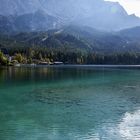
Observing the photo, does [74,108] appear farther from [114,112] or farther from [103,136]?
[103,136]

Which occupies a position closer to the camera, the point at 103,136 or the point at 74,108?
the point at 103,136

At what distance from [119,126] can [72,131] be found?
19.0ft

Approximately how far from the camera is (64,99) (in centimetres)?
6078

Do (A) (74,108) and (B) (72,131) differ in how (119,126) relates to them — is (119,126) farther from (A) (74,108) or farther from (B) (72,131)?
(A) (74,108)

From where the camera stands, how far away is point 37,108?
166 feet

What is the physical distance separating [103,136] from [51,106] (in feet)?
64.2

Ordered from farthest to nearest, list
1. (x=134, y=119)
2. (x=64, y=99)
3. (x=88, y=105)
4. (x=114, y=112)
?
(x=64, y=99), (x=88, y=105), (x=114, y=112), (x=134, y=119)

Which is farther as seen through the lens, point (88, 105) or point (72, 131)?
point (88, 105)

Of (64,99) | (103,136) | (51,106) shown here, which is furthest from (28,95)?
(103,136)

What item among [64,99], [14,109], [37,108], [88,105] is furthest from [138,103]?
[14,109]

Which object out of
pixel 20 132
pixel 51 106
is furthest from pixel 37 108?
pixel 20 132

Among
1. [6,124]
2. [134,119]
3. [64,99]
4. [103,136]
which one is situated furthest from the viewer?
[64,99]

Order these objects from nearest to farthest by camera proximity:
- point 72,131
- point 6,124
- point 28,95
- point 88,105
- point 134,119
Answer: point 72,131 → point 6,124 → point 134,119 → point 88,105 → point 28,95

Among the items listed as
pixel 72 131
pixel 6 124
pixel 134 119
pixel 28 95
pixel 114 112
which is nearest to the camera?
pixel 72 131
